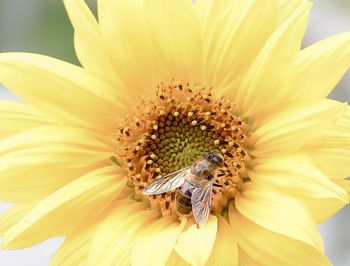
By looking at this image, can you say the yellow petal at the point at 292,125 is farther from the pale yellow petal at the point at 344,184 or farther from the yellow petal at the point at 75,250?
the yellow petal at the point at 75,250

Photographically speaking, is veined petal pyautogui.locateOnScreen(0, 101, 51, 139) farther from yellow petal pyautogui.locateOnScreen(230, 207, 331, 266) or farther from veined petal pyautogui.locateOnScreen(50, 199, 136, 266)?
yellow petal pyautogui.locateOnScreen(230, 207, 331, 266)

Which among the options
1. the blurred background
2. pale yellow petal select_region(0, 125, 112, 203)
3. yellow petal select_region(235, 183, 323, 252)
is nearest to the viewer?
yellow petal select_region(235, 183, 323, 252)

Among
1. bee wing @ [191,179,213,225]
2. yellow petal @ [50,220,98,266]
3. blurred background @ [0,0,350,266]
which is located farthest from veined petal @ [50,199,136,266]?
blurred background @ [0,0,350,266]

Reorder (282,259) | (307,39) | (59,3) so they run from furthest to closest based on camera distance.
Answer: (59,3)
(307,39)
(282,259)

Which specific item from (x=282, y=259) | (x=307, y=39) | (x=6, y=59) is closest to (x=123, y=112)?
(x=6, y=59)

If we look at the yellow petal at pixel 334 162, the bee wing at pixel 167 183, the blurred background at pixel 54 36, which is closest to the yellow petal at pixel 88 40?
the bee wing at pixel 167 183

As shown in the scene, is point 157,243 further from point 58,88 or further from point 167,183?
point 58,88

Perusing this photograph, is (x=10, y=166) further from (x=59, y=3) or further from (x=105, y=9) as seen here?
(x=59, y=3)
